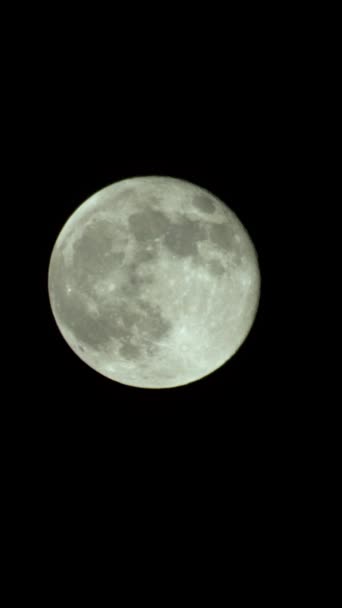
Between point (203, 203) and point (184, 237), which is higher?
point (203, 203)

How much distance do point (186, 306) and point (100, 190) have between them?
4.76 ft

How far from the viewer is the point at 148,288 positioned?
4.89m

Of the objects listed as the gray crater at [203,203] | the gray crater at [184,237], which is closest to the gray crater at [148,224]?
the gray crater at [184,237]

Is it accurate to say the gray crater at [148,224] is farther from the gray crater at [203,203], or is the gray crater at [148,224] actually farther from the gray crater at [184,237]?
the gray crater at [203,203]

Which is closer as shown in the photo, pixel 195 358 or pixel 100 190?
pixel 195 358

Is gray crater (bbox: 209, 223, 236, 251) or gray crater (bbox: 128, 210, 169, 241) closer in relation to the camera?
gray crater (bbox: 128, 210, 169, 241)

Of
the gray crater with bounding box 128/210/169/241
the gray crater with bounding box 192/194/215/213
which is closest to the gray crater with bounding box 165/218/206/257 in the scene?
the gray crater with bounding box 128/210/169/241

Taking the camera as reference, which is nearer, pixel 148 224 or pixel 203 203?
pixel 148 224

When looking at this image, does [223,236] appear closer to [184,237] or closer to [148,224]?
[184,237]

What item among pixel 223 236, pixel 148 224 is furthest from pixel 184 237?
pixel 223 236

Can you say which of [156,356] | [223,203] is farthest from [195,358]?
[223,203]

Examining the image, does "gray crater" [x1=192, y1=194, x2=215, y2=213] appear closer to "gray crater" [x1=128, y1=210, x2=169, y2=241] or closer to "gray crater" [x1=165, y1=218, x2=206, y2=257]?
"gray crater" [x1=165, y1=218, x2=206, y2=257]

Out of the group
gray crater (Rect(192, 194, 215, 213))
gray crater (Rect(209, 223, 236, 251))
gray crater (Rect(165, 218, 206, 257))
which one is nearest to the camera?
gray crater (Rect(165, 218, 206, 257))

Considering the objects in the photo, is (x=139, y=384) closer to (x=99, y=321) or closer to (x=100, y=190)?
(x=99, y=321)
